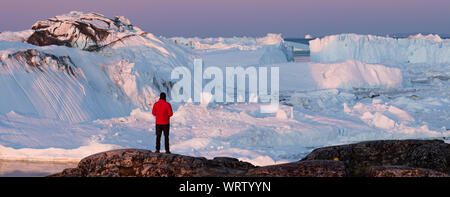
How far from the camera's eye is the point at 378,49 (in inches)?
1720

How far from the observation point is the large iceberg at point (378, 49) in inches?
1677

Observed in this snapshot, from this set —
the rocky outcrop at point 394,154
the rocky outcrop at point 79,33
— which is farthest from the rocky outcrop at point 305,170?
the rocky outcrop at point 79,33

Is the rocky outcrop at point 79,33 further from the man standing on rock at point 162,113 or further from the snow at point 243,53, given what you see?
the man standing on rock at point 162,113

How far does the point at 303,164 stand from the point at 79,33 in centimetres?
2312

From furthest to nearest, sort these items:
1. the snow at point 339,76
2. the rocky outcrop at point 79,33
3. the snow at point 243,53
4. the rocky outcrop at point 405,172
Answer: the snow at point 243,53
the snow at point 339,76
the rocky outcrop at point 79,33
the rocky outcrop at point 405,172

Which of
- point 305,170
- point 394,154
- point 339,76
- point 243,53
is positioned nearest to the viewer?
point 305,170

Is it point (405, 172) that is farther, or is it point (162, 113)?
point (162, 113)

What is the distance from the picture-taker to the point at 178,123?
59.6 feet

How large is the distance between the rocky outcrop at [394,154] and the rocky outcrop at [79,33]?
807 inches

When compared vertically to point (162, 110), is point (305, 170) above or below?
below

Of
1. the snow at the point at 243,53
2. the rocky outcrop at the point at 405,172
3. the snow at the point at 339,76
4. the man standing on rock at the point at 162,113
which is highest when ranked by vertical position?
the snow at the point at 243,53

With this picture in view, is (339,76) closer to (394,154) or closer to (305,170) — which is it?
(394,154)

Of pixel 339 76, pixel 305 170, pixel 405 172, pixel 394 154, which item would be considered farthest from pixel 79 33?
pixel 405 172
